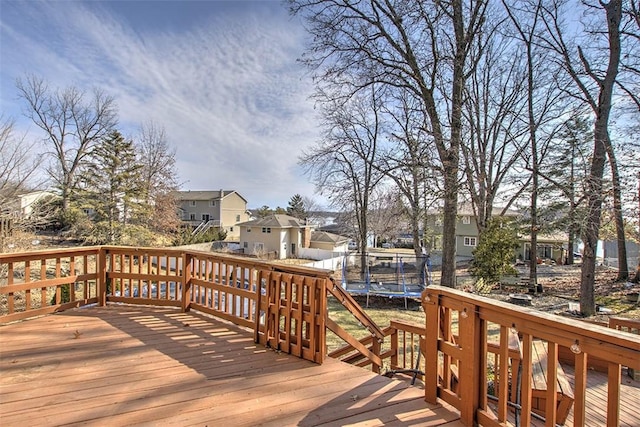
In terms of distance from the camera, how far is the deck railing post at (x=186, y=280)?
4.59 meters

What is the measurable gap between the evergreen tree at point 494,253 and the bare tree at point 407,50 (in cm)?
493

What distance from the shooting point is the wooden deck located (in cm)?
223

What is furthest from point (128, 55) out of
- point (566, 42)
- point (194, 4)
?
point (566, 42)

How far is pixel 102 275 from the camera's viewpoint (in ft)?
16.1

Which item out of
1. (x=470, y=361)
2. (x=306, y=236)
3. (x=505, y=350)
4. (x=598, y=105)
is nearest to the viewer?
(x=505, y=350)

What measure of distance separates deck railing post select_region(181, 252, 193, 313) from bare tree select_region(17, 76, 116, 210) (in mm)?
20204

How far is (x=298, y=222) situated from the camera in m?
30.5

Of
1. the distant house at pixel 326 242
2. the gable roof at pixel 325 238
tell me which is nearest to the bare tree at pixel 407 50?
the distant house at pixel 326 242

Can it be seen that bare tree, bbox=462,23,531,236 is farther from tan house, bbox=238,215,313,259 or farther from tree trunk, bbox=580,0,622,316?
tan house, bbox=238,215,313,259

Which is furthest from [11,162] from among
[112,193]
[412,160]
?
[412,160]

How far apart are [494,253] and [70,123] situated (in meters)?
26.8

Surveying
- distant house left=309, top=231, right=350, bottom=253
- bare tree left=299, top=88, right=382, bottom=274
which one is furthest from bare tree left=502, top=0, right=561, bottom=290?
distant house left=309, top=231, right=350, bottom=253

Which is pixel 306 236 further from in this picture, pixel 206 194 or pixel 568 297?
pixel 568 297

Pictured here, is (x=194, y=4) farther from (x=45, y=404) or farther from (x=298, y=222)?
(x=298, y=222)
